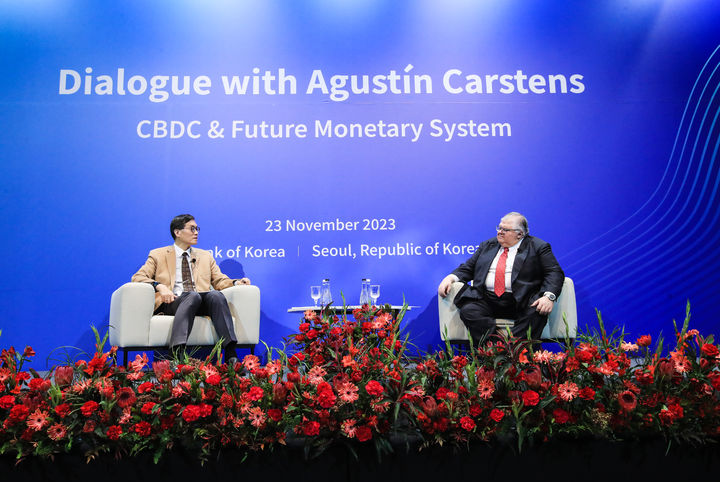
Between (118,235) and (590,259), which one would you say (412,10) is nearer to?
(590,259)

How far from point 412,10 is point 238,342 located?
2.78m

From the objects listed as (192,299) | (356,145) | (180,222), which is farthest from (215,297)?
(356,145)

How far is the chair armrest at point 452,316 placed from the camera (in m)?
3.53

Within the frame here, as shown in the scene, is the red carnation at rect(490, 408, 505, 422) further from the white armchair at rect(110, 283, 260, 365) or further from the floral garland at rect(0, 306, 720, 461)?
the white armchair at rect(110, 283, 260, 365)

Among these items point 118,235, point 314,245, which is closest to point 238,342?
point 314,245

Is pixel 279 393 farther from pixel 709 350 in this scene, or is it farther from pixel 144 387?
pixel 709 350

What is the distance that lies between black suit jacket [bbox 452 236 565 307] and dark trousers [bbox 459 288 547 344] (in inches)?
1.6

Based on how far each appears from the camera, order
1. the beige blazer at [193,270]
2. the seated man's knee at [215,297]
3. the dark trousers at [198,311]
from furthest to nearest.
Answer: the beige blazer at [193,270] → the seated man's knee at [215,297] → the dark trousers at [198,311]

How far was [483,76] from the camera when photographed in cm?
442

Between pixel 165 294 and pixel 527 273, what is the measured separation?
84.2 inches

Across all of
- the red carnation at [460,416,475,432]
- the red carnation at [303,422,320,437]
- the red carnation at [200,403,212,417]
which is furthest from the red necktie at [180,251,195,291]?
the red carnation at [460,416,475,432]

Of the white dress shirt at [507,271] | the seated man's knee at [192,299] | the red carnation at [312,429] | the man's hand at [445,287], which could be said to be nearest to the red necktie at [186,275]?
the seated man's knee at [192,299]

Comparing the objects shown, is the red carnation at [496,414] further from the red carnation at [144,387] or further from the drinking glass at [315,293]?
the drinking glass at [315,293]

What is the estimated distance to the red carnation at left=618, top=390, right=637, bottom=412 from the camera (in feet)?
3.99
